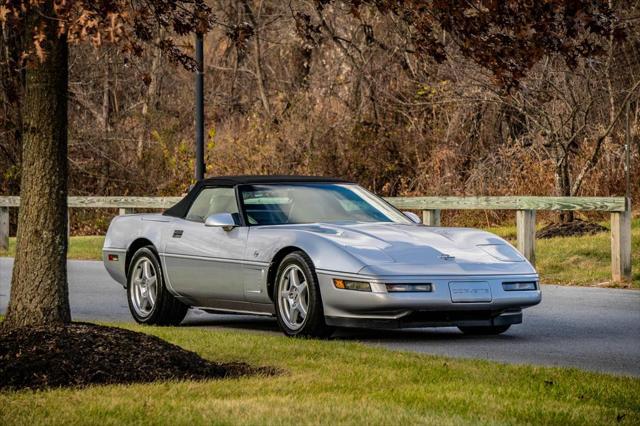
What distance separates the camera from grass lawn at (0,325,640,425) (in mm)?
7328

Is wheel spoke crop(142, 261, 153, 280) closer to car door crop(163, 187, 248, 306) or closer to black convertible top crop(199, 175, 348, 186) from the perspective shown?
car door crop(163, 187, 248, 306)

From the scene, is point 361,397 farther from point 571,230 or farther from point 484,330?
point 571,230

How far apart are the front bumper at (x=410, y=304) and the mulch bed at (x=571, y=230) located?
12.4 meters

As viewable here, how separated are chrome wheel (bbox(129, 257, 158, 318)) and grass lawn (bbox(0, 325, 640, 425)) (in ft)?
11.9

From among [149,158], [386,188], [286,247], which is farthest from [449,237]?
[149,158]

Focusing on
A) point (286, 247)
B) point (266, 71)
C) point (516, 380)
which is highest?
point (266, 71)

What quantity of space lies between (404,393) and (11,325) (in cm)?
329

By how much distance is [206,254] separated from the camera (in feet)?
42.5

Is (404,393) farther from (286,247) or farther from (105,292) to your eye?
(105,292)

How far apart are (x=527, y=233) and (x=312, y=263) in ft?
24.6

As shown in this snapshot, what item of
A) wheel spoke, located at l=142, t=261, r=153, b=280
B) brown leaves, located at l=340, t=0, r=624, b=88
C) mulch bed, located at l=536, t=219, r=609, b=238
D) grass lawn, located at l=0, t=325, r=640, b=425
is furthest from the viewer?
mulch bed, located at l=536, t=219, r=609, b=238

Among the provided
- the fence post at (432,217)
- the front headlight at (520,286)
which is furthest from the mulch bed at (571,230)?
the front headlight at (520,286)

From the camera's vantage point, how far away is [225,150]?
122 feet

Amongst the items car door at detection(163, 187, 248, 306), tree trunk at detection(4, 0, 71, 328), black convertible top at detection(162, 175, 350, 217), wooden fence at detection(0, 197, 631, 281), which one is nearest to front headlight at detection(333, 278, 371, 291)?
car door at detection(163, 187, 248, 306)
